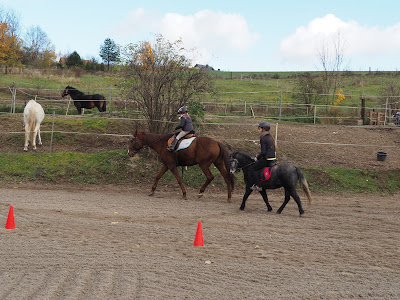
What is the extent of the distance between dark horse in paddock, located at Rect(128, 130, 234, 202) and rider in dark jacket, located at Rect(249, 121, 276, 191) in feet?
4.59

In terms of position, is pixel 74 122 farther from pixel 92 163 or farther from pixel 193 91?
pixel 193 91

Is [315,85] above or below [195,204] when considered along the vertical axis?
above

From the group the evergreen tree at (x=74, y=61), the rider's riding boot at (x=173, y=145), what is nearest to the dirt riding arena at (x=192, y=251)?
the rider's riding boot at (x=173, y=145)

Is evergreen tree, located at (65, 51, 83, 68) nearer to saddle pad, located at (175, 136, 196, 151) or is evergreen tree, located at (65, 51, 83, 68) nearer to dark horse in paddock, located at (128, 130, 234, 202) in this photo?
dark horse in paddock, located at (128, 130, 234, 202)

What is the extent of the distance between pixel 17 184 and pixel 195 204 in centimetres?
606

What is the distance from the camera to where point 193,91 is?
609 inches

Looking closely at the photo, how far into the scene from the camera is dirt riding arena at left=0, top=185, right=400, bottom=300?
582cm

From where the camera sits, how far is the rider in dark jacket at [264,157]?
35.6 ft

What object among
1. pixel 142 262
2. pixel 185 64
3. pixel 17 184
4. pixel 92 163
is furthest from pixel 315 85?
pixel 142 262

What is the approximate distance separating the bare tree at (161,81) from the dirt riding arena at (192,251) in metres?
4.58

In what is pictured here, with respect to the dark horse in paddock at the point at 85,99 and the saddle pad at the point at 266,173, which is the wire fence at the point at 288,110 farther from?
the saddle pad at the point at 266,173

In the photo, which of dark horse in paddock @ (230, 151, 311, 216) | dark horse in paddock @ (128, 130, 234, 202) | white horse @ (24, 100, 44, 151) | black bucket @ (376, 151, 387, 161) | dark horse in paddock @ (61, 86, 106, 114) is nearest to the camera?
dark horse in paddock @ (230, 151, 311, 216)

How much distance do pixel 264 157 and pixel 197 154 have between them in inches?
94.2

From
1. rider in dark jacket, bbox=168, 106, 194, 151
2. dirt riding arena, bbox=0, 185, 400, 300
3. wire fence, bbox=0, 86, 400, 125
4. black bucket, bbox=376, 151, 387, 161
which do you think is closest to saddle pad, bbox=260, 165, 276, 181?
dirt riding arena, bbox=0, 185, 400, 300
